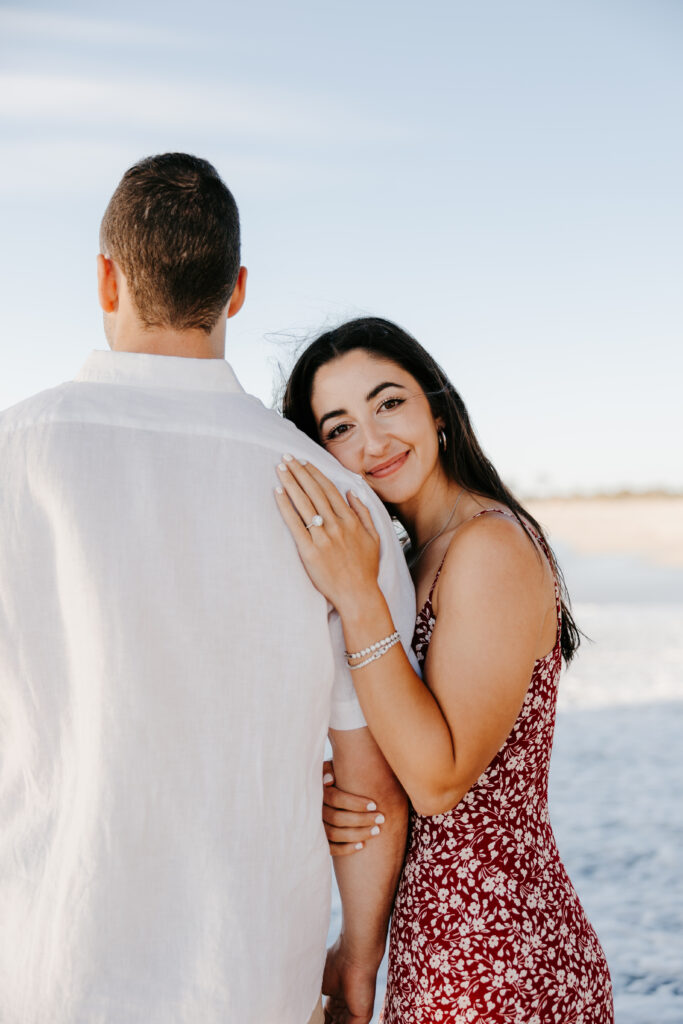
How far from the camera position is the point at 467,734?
1.62 m

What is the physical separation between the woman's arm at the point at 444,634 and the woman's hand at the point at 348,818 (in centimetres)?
9

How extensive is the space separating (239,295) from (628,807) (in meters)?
5.52

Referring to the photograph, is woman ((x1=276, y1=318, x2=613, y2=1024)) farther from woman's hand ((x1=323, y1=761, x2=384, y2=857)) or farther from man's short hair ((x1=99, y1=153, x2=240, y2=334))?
man's short hair ((x1=99, y1=153, x2=240, y2=334))

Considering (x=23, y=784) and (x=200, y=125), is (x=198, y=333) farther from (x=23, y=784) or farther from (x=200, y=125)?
(x=200, y=125)

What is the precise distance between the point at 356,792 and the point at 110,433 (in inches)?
31.6

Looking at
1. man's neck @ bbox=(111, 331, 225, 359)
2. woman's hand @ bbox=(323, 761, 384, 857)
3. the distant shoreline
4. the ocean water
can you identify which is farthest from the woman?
the distant shoreline

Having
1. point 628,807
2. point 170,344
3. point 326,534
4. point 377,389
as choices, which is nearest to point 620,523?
point 628,807

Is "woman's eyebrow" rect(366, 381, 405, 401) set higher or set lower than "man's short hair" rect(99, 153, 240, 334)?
lower

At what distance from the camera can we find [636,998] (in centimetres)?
396

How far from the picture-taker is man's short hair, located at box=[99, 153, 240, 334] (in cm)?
136

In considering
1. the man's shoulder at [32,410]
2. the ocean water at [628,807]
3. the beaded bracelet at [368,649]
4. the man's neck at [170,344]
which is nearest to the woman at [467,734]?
the beaded bracelet at [368,649]

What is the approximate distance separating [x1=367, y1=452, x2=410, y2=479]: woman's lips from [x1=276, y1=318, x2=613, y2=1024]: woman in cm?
3

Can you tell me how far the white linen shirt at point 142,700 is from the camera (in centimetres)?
129

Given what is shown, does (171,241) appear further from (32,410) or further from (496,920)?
(496,920)
